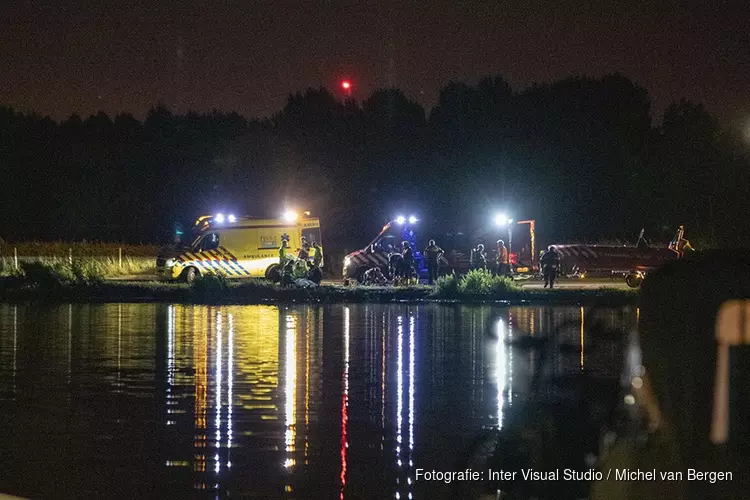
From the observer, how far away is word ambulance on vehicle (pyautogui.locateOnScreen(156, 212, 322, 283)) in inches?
1686

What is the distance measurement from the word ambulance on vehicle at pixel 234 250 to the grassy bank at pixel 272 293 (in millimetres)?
6167

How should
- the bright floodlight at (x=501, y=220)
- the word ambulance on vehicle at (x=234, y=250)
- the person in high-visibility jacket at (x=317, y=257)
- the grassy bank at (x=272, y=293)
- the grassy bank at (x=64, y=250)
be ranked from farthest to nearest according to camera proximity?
1. the grassy bank at (x=64, y=250)
2. the bright floodlight at (x=501, y=220)
3. the word ambulance on vehicle at (x=234, y=250)
4. the person in high-visibility jacket at (x=317, y=257)
5. the grassy bank at (x=272, y=293)

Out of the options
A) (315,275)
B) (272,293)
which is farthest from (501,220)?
(272,293)

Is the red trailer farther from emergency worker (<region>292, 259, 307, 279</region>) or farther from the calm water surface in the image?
the calm water surface

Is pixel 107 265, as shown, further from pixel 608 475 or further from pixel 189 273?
pixel 608 475

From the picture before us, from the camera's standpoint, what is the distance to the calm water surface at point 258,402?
927 centimetres

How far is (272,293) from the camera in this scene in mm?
35250

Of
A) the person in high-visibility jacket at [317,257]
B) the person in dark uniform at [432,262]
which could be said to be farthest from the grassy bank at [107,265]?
the person in dark uniform at [432,262]

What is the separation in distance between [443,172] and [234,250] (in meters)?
34.6

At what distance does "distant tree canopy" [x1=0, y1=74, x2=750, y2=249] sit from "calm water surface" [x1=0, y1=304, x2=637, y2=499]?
44.9 meters

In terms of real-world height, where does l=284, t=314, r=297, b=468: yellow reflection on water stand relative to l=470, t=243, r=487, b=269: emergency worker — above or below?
below

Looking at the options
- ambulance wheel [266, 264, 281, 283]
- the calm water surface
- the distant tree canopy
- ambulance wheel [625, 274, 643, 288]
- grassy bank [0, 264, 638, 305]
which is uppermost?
the distant tree canopy

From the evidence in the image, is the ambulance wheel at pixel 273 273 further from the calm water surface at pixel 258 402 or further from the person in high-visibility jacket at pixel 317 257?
the calm water surface at pixel 258 402

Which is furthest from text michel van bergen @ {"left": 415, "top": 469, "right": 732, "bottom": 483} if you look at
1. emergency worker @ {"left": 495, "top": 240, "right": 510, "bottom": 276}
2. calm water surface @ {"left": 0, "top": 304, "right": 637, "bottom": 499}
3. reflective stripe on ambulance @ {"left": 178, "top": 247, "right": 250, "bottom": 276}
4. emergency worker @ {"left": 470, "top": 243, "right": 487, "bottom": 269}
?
reflective stripe on ambulance @ {"left": 178, "top": 247, "right": 250, "bottom": 276}
